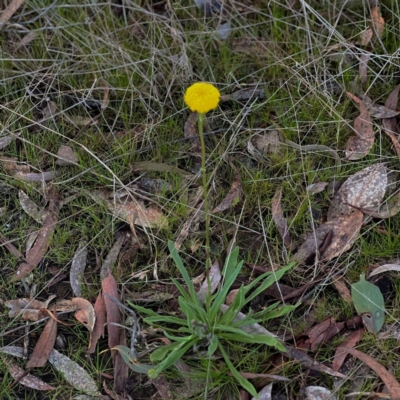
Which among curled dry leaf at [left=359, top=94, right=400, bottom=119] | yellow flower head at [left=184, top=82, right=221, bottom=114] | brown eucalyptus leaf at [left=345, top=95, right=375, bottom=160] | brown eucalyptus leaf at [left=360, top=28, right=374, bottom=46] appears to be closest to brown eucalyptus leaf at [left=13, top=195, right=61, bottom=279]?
yellow flower head at [left=184, top=82, right=221, bottom=114]

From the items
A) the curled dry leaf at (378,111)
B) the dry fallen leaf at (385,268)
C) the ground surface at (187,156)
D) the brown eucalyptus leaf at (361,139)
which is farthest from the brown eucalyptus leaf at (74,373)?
the curled dry leaf at (378,111)

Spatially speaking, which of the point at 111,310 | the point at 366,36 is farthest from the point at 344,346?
the point at 366,36

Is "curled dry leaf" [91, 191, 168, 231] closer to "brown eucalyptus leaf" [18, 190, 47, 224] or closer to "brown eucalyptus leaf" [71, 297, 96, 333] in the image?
"brown eucalyptus leaf" [18, 190, 47, 224]

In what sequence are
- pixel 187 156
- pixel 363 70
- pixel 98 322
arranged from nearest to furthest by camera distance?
1. pixel 98 322
2. pixel 187 156
3. pixel 363 70

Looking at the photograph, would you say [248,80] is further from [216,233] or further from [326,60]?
[216,233]

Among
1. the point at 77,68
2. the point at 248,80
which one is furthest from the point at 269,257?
the point at 77,68

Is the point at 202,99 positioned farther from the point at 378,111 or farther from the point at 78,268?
the point at 378,111
